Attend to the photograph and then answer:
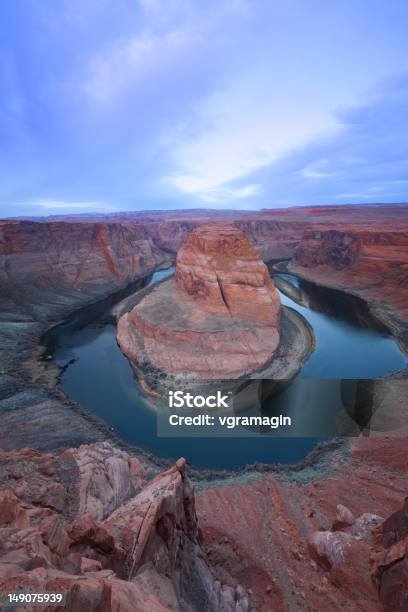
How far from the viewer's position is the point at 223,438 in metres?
18.5

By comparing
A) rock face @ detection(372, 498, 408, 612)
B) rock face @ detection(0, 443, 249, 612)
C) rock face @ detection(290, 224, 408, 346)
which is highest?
rock face @ detection(290, 224, 408, 346)

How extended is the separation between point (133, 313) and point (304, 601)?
24.9 m

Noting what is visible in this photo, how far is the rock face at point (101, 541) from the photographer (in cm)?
452

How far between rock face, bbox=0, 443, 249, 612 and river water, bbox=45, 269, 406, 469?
7.71 meters

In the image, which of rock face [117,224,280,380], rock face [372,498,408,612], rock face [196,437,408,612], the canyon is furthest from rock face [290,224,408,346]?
rock face [372,498,408,612]

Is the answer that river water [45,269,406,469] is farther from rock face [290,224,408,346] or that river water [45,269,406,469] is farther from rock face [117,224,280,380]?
rock face [290,224,408,346]

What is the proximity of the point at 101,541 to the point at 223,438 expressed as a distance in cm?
1305

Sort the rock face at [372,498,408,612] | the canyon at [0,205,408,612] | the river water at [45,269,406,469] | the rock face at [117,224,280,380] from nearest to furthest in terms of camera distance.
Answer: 1. the canyon at [0,205,408,612]
2. the rock face at [372,498,408,612]
3. the river water at [45,269,406,469]
4. the rock face at [117,224,280,380]

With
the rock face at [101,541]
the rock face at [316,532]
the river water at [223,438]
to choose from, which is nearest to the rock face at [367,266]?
the river water at [223,438]

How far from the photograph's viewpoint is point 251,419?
19953 mm

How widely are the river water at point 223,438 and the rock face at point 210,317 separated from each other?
9.92 feet

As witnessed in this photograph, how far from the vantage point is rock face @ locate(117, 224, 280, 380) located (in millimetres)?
24328

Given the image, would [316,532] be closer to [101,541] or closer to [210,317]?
[101,541]

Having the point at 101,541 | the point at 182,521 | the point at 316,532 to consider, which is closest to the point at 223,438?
the point at 316,532
